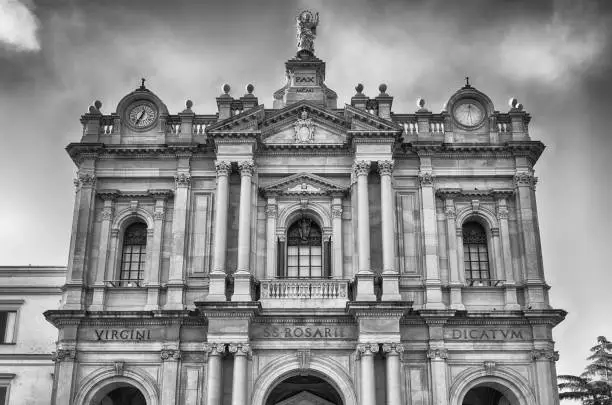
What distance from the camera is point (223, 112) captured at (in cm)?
3444

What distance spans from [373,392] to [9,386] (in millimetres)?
18893

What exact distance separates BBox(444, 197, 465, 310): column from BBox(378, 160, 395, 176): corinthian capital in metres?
2.77

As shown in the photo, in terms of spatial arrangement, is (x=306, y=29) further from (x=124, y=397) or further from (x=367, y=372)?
(x=124, y=397)

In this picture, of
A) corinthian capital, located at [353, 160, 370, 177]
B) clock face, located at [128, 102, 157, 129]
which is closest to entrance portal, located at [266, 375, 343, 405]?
corinthian capital, located at [353, 160, 370, 177]

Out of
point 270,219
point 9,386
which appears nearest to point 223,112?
point 270,219

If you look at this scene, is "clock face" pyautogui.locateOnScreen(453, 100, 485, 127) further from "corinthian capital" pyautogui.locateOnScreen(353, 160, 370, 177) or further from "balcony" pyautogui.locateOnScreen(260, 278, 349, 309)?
"balcony" pyautogui.locateOnScreen(260, 278, 349, 309)

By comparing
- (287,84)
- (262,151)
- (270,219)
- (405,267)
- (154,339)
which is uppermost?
(287,84)

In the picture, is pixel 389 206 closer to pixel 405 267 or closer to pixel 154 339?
pixel 405 267

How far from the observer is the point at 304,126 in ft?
112

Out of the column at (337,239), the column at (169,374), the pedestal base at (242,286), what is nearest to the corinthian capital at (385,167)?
the column at (337,239)

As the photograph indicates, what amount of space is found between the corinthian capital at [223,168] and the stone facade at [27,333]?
12.5 metres

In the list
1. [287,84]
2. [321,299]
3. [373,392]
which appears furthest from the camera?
[287,84]

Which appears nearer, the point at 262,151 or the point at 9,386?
the point at 262,151

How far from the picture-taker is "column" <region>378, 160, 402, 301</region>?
30688 millimetres
